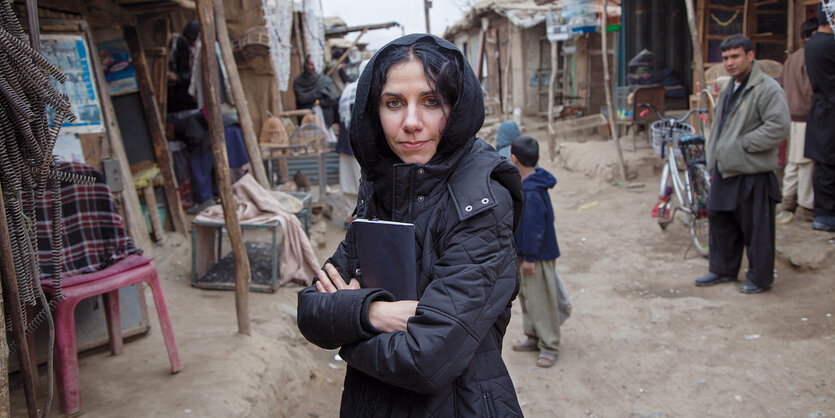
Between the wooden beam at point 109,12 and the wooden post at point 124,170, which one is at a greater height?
the wooden beam at point 109,12

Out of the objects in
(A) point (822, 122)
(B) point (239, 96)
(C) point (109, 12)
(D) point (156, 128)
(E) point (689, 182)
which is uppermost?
(C) point (109, 12)

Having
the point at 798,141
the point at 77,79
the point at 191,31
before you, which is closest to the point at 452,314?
the point at 77,79

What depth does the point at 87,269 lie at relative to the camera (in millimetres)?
3197

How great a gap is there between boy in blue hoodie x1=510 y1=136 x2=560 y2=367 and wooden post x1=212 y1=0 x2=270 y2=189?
2.89 meters

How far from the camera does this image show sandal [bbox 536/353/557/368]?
4.17 m

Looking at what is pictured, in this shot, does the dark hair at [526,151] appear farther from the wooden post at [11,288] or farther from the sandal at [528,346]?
the wooden post at [11,288]

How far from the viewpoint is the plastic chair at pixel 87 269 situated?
2.82 metres

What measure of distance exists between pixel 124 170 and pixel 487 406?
4879 mm

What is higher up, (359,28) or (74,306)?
(359,28)

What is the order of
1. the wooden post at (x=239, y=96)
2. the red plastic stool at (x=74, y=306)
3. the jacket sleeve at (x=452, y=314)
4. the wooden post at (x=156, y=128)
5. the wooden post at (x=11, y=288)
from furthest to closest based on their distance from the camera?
the wooden post at (x=156, y=128), the wooden post at (x=239, y=96), the red plastic stool at (x=74, y=306), the wooden post at (x=11, y=288), the jacket sleeve at (x=452, y=314)

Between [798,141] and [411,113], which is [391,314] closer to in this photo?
[411,113]

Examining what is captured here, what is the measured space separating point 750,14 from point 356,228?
9958 mm

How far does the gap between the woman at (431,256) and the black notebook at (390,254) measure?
37mm

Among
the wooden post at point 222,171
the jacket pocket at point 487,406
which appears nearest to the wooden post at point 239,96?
the wooden post at point 222,171
